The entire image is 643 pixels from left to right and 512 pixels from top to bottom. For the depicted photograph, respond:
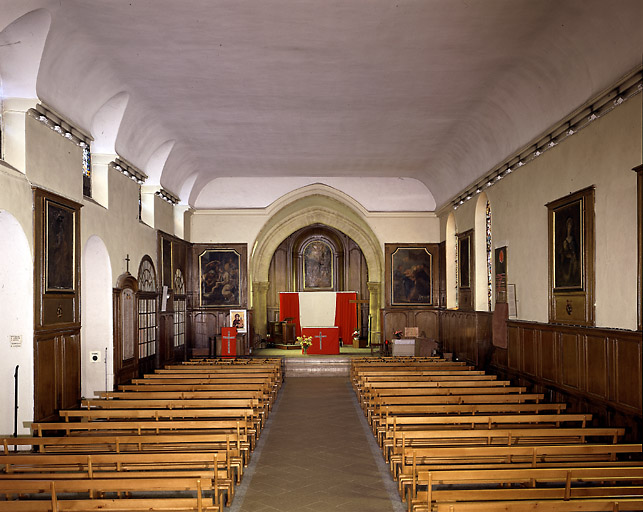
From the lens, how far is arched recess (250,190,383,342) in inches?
858

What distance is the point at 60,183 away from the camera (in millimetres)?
9523

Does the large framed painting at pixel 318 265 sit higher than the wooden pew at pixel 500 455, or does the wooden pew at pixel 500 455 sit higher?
the large framed painting at pixel 318 265

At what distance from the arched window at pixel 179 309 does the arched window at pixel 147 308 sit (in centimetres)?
256

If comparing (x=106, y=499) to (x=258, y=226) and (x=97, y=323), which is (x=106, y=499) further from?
(x=258, y=226)

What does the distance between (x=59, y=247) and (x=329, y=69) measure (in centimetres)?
507

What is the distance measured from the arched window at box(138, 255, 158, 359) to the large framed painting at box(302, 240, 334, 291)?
1231cm

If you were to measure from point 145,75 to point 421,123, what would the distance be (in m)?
6.13

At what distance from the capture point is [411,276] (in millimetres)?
20469

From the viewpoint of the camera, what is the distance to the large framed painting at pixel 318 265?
1074 inches

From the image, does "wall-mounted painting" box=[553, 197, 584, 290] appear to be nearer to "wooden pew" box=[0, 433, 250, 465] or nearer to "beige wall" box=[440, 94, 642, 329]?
"beige wall" box=[440, 94, 642, 329]

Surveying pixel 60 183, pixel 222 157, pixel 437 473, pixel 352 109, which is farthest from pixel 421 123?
pixel 437 473

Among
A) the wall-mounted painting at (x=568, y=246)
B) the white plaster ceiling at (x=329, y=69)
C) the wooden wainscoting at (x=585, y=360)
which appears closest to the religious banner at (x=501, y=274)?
the wooden wainscoting at (x=585, y=360)

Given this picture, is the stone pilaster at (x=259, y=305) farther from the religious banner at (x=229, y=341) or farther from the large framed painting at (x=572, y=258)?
the large framed painting at (x=572, y=258)

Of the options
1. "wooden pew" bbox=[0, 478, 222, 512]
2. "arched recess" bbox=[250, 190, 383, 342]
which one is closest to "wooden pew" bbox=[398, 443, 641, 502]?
"wooden pew" bbox=[0, 478, 222, 512]
